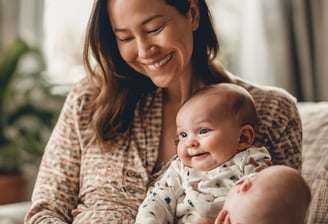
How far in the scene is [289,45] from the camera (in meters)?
3.47

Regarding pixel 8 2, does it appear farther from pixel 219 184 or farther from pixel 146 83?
pixel 219 184

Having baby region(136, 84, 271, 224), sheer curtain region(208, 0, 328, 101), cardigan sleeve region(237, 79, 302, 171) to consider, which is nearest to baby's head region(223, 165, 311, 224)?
baby region(136, 84, 271, 224)

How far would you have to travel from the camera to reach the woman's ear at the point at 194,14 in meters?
2.06

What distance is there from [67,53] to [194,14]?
6.12 feet

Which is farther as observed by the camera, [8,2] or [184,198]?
[8,2]

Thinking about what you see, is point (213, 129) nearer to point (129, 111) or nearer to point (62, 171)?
point (129, 111)

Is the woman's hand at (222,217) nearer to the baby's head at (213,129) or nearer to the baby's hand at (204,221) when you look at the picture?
the baby's hand at (204,221)

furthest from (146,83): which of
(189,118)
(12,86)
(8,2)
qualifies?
(8,2)

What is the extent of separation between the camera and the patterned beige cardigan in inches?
78.8

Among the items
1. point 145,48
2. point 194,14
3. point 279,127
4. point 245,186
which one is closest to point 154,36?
point 145,48

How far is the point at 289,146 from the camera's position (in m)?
2.06

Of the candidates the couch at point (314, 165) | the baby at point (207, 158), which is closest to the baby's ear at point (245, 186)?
the baby at point (207, 158)

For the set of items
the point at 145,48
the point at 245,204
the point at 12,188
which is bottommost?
the point at 12,188

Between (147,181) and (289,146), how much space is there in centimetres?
46
